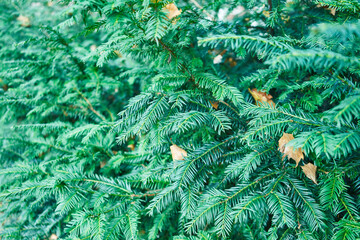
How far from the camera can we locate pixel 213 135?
4.20 feet

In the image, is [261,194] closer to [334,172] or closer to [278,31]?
[334,172]

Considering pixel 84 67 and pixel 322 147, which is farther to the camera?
pixel 84 67

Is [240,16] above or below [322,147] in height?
above

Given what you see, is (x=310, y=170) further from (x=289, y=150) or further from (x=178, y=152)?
(x=178, y=152)

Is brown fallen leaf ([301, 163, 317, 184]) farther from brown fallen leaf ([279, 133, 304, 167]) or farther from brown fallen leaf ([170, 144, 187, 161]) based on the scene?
brown fallen leaf ([170, 144, 187, 161])

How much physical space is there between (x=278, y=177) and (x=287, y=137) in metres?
0.19

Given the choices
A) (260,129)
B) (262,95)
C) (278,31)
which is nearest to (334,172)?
(260,129)

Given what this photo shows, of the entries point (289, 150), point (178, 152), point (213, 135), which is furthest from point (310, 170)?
point (178, 152)

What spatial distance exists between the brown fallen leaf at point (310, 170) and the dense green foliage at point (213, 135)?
0.09ft

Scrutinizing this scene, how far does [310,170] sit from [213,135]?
19.4 inches

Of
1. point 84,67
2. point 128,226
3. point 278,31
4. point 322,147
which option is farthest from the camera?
point 84,67

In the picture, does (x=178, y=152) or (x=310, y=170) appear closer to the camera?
(x=310, y=170)

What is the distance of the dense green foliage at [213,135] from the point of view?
2.97 feet

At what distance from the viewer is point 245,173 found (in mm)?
1003
